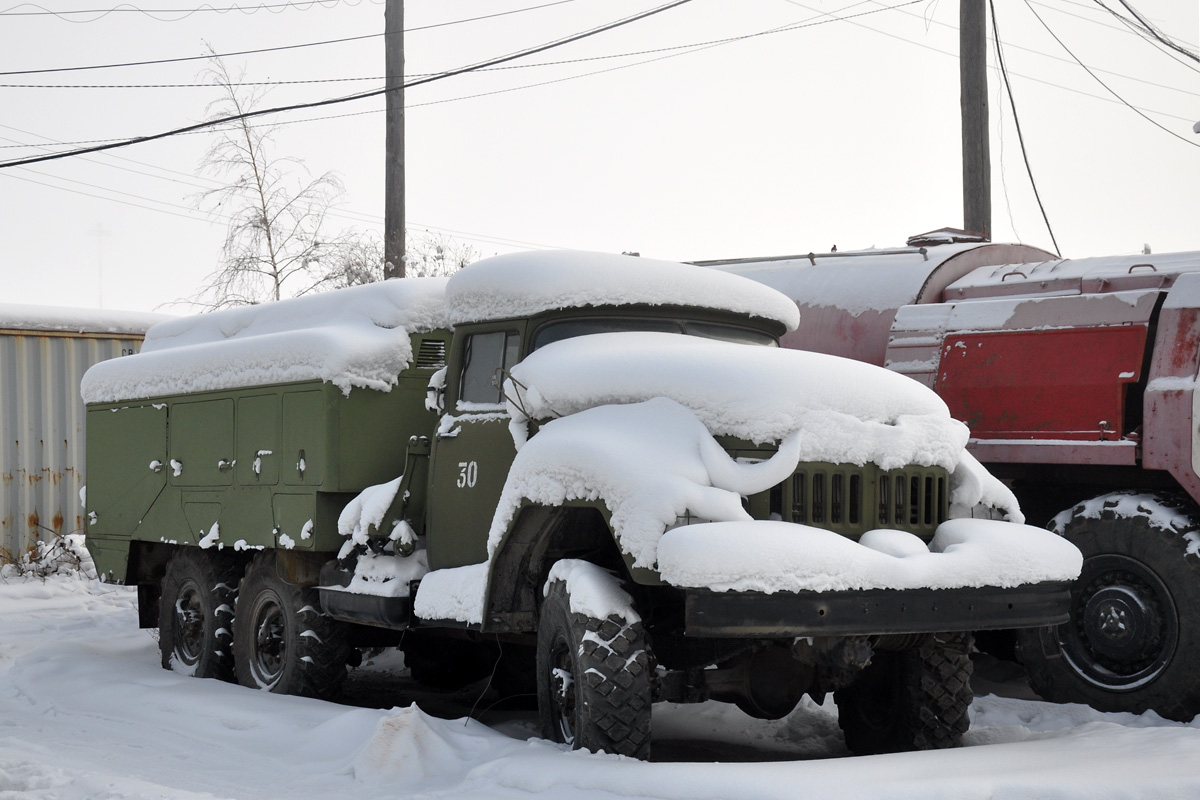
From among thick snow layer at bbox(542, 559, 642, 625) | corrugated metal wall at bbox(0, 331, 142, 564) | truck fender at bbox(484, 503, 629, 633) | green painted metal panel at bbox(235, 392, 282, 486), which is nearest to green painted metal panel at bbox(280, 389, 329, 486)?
green painted metal panel at bbox(235, 392, 282, 486)

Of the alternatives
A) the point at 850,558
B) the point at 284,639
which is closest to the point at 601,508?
the point at 850,558

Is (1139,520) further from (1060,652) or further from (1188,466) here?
(1060,652)

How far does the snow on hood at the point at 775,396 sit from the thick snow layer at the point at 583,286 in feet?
1.49

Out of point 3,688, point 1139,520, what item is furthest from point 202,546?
point 1139,520

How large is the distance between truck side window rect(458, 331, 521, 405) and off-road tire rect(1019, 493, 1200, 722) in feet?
11.0

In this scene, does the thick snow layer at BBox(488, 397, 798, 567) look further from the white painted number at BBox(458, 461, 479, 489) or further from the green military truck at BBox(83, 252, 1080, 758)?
the white painted number at BBox(458, 461, 479, 489)

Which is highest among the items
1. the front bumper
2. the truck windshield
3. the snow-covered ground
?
the truck windshield

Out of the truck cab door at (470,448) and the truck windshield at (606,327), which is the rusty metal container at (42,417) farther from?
the truck windshield at (606,327)

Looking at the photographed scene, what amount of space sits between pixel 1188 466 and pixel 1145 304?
1.08 m

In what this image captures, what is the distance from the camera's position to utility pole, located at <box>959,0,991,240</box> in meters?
12.8

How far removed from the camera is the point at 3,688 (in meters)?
9.04

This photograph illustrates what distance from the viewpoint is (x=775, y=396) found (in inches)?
224

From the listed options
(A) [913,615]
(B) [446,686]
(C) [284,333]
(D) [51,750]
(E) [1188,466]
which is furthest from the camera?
(B) [446,686]

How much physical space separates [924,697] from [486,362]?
2.92 meters
